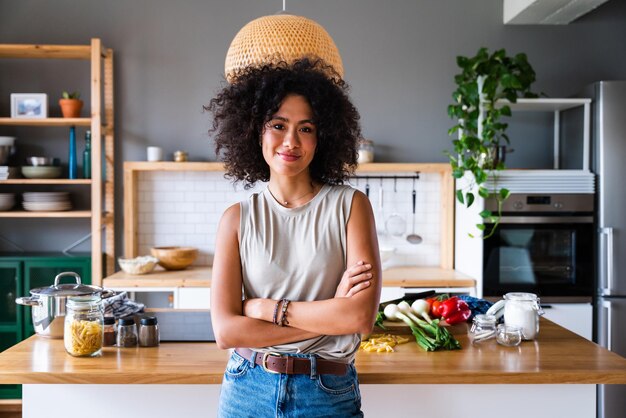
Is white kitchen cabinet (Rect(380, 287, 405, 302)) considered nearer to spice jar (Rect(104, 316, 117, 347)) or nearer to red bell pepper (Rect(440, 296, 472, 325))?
red bell pepper (Rect(440, 296, 472, 325))

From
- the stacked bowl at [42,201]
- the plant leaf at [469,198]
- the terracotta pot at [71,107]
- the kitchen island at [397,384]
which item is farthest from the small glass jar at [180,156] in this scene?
the kitchen island at [397,384]

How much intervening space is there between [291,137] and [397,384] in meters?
1.01

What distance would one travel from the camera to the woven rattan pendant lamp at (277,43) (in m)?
2.62

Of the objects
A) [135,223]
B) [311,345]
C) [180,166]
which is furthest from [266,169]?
[135,223]

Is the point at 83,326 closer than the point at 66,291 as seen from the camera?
Yes

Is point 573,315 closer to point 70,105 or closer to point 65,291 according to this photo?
point 65,291

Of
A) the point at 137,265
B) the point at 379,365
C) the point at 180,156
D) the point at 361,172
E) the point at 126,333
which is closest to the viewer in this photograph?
the point at 379,365

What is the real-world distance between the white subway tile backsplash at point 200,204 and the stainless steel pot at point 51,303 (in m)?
2.36

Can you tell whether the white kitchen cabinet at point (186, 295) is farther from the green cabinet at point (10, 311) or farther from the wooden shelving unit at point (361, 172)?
the green cabinet at point (10, 311)

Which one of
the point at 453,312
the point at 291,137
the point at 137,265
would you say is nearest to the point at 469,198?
the point at 453,312

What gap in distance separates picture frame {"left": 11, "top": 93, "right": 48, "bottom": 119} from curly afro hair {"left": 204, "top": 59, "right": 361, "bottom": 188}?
10.2 ft

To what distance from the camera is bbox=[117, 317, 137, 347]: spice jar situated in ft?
8.15

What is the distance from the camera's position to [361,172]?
16.0ft

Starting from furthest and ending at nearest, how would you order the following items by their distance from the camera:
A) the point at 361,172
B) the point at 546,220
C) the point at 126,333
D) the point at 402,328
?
the point at 361,172, the point at 546,220, the point at 402,328, the point at 126,333
